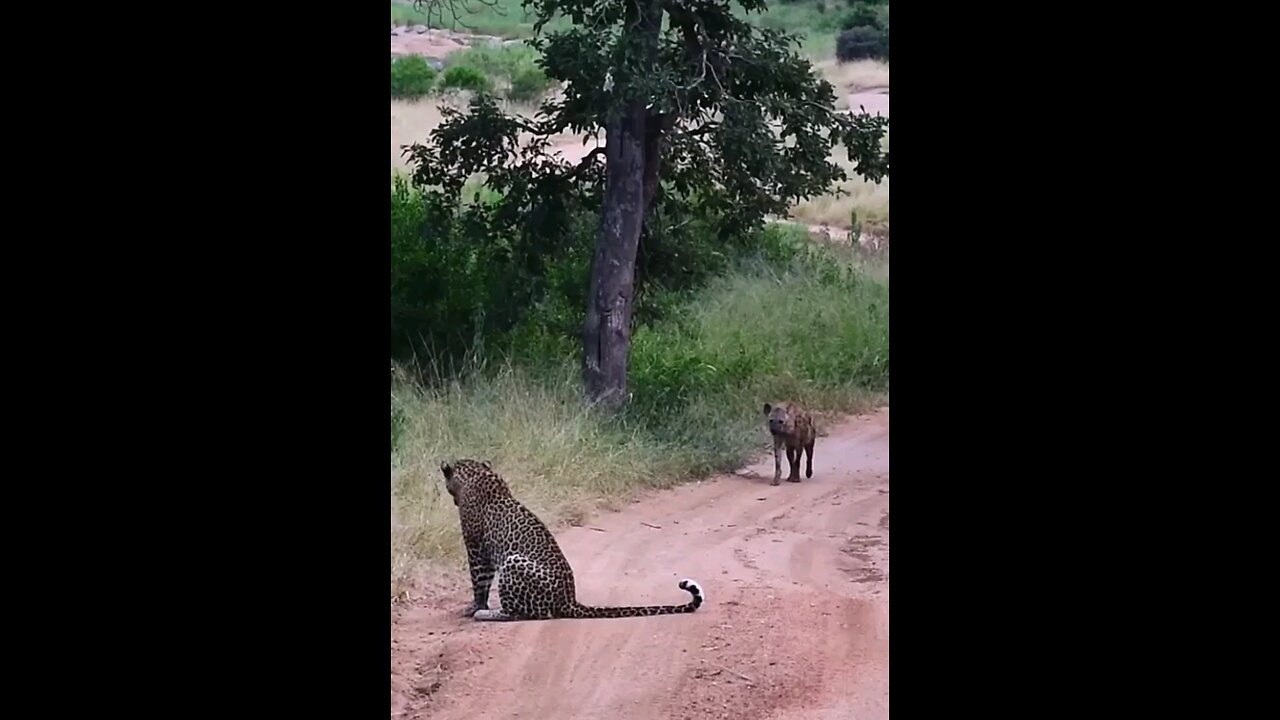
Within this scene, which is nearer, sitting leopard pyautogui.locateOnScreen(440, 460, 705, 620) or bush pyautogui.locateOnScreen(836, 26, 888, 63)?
bush pyautogui.locateOnScreen(836, 26, 888, 63)

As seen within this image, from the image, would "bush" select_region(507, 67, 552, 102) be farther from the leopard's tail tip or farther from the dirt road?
the leopard's tail tip

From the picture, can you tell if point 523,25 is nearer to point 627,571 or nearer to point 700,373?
point 700,373

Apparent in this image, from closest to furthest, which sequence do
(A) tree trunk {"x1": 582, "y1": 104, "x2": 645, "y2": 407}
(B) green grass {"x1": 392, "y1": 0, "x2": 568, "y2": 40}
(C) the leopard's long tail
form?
(C) the leopard's long tail < (B) green grass {"x1": 392, "y1": 0, "x2": 568, "y2": 40} < (A) tree trunk {"x1": 582, "y1": 104, "x2": 645, "y2": 407}

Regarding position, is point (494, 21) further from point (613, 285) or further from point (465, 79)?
point (613, 285)

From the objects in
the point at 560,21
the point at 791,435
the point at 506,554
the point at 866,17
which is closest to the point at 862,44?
the point at 866,17

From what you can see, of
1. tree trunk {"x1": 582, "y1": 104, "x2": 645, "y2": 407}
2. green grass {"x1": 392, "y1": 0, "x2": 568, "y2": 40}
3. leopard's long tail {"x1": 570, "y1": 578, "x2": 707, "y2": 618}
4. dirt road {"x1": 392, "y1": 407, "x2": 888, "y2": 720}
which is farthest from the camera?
tree trunk {"x1": 582, "y1": 104, "x2": 645, "y2": 407}

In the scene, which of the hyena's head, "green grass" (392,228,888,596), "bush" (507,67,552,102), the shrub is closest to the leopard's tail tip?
"green grass" (392,228,888,596)

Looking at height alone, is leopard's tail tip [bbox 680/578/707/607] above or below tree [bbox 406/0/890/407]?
below
